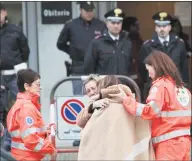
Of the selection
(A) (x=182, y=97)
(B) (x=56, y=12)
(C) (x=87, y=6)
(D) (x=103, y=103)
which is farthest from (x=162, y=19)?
(D) (x=103, y=103)

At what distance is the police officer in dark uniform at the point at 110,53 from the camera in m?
11.1

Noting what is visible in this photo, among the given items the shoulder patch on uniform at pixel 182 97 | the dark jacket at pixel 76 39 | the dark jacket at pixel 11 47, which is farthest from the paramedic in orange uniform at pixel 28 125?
the dark jacket at pixel 76 39

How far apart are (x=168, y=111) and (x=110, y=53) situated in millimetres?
3197

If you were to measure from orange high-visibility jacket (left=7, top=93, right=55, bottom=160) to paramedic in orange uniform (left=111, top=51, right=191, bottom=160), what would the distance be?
122 centimetres

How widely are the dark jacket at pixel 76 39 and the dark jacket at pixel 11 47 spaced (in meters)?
0.55

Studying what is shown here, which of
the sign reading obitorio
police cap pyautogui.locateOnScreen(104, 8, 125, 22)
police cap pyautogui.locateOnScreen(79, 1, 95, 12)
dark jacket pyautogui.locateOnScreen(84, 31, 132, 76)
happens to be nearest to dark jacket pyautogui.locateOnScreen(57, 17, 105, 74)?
police cap pyautogui.locateOnScreen(79, 1, 95, 12)

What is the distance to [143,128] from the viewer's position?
25.1 ft

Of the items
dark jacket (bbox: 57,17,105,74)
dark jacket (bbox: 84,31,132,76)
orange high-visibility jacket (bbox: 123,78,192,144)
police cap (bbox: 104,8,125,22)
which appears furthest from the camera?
dark jacket (bbox: 57,17,105,74)

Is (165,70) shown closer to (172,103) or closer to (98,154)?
(172,103)

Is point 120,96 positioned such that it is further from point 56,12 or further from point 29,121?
point 56,12

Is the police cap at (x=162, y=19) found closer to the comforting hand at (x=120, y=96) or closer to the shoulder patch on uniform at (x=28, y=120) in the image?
the shoulder patch on uniform at (x=28, y=120)

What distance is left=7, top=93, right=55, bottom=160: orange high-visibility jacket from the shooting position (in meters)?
8.45

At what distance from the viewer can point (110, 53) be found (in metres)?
11.1

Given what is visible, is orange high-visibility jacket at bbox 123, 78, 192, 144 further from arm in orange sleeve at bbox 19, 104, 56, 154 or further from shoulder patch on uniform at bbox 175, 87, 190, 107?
arm in orange sleeve at bbox 19, 104, 56, 154
